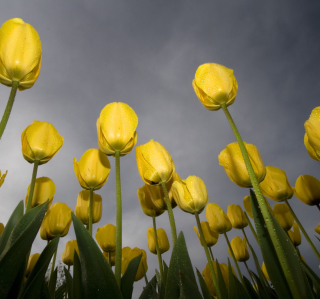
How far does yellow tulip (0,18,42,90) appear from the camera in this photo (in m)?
1.03

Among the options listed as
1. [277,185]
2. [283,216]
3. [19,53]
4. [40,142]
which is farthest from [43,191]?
[283,216]

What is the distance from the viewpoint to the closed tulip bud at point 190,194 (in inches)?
57.7

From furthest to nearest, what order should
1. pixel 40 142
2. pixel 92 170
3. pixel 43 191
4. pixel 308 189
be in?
1. pixel 308 189
2. pixel 43 191
3. pixel 92 170
4. pixel 40 142

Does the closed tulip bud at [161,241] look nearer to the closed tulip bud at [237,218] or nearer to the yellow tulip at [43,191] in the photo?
the closed tulip bud at [237,218]

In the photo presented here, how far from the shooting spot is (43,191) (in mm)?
1760

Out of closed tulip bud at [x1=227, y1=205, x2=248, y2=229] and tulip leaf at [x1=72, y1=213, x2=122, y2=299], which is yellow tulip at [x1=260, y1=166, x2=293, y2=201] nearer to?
closed tulip bud at [x1=227, y1=205, x2=248, y2=229]

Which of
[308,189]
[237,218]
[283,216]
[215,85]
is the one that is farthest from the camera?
[237,218]

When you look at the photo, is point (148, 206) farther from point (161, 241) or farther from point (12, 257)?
point (12, 257)

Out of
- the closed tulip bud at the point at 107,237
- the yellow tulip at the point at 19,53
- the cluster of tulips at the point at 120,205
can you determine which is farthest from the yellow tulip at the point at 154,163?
the closed tulip bud at the point at 107,237

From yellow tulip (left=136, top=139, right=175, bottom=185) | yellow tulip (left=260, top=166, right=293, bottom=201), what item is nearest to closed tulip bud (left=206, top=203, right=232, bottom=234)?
yellow tulip (left=260, top=166, right=293, bottom=201)

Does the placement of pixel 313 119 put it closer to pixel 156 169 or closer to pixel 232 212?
pixel 156 169

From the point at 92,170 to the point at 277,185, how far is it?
54.6 inches

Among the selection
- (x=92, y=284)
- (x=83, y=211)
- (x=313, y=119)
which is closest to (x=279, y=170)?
(x=313, y=119)

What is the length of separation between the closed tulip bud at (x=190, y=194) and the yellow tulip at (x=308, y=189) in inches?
43.7
